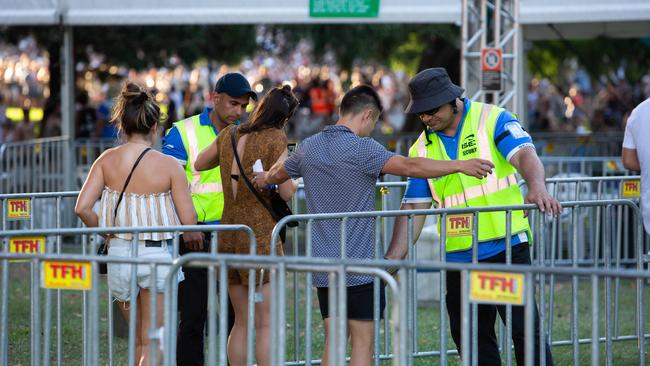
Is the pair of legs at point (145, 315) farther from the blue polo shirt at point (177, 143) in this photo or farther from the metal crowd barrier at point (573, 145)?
the metal crowd barrier at point (573, 145)

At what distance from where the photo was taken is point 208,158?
292 inches

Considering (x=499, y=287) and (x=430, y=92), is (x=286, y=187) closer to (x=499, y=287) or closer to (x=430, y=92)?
(x=430, y=92)

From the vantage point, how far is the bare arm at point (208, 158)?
7.37 m

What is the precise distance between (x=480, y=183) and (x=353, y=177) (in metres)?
0.82

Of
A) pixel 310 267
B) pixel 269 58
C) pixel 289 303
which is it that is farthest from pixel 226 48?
pixel 310 267

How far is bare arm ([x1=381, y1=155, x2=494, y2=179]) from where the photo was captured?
20.7 ft

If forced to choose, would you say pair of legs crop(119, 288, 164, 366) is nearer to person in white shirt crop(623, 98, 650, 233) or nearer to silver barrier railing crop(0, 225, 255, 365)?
silver barrier railing crop(0, 225, 255, 365)

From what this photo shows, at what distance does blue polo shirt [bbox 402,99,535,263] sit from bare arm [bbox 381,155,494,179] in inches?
15.5

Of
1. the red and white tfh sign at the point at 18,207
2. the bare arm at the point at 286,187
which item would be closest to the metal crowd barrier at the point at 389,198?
the red and white tfh sign at the point at 18,207

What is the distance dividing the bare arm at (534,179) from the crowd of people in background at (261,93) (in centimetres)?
1594

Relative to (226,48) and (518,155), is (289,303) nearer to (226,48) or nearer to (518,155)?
(518,155)

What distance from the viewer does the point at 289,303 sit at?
11.4 m

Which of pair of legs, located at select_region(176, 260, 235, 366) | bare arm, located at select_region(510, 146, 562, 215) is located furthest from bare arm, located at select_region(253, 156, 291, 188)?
bare arm, located at select_region(510, 146, 562, 215)

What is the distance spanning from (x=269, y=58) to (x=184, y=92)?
21.9ft
